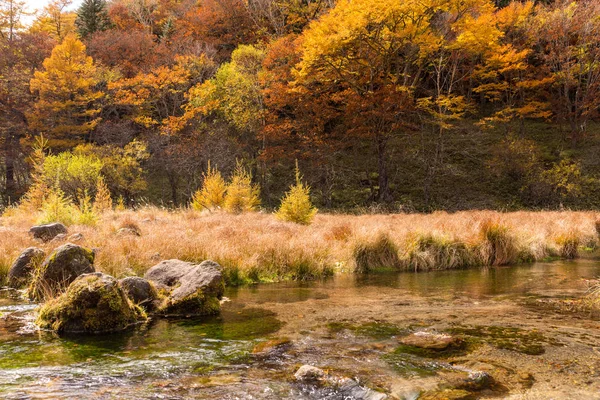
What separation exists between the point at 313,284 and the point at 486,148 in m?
27.3

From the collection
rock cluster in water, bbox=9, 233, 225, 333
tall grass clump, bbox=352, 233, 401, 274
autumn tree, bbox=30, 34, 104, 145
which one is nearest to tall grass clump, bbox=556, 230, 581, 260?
tall grass clump, bbox=352, 233, 401, 274

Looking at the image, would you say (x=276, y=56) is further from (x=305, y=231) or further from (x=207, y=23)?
(x=305, y=231)

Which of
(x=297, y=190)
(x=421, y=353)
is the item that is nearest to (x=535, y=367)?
(x=421, y=353)

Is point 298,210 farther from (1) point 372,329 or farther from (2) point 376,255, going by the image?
(1) point 372,329

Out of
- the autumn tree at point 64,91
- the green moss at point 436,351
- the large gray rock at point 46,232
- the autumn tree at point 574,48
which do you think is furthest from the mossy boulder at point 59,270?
the autumn tree at point 574,48

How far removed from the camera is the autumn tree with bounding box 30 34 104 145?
3209 centimetres

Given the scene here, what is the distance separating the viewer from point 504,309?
21.4 feet

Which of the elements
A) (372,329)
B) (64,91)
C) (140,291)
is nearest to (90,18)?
(64,91)

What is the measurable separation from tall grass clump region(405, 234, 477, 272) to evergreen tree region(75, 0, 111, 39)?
41138mm

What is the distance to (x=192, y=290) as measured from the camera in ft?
21.6

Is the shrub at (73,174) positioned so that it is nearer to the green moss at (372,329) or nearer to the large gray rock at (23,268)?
the large gray rock at (23,268)

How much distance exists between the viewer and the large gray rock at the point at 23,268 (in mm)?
8180

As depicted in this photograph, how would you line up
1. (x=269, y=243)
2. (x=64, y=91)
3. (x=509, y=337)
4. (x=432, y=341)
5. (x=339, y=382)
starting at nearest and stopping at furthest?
1. (x=339, y=382)
2. (x=432, y=341)
3. (x=509, y=337)
4. (x=269, y=243)
5. (x=64, y=91)

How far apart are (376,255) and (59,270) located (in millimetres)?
6764
